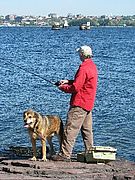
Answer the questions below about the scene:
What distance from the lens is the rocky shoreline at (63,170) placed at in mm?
8977

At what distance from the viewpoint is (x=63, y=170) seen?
367 inches

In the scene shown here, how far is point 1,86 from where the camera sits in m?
27.5

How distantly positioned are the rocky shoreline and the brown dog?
0.42m

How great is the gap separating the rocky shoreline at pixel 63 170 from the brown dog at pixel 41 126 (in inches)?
16.4

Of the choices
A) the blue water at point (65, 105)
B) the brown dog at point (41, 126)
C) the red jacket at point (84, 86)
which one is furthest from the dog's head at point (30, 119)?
the blue water at point (65, 105)

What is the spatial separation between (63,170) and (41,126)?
1118 millimetres

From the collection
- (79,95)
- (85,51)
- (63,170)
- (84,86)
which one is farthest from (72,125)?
(85,51)

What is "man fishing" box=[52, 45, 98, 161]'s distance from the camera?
32.4 ft

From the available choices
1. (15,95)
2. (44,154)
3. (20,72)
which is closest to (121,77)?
(20,72)

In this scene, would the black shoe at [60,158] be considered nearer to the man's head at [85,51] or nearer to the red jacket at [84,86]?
the red jacket at [84,86]

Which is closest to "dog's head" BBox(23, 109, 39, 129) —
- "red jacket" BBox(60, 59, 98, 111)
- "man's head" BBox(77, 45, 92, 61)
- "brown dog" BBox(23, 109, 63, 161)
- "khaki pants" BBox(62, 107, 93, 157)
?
"brown dog" BBox(23, 109, 63, 161)

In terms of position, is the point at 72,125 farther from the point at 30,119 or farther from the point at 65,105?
the point at 65,105

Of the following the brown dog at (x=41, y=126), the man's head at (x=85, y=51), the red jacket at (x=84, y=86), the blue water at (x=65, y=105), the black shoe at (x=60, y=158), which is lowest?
the blue water at (x=65, y=105)

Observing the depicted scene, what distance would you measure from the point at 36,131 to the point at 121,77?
22.2m
